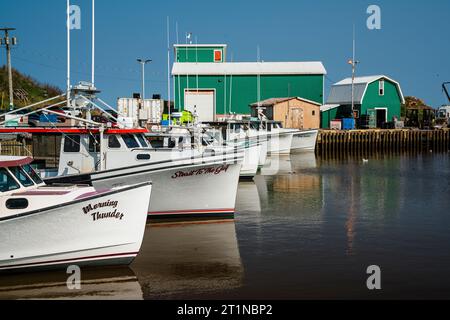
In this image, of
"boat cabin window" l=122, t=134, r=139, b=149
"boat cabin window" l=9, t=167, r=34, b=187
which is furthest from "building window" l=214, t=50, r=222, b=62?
"boat cabin window" l=9, t=167, r=34, b=187

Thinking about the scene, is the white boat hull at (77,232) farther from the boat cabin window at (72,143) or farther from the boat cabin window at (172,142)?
the boat cabin window at (172,142)

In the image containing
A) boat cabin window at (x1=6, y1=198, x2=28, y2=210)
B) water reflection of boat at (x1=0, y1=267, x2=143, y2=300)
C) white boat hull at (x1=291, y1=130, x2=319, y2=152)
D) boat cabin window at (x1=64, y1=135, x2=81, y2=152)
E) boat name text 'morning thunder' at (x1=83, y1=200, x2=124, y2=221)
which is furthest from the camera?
white boat hull at (x1=291, y1=130, x2=319, y2=152)

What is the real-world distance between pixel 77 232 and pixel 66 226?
251 millimetres

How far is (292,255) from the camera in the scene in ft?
47.3

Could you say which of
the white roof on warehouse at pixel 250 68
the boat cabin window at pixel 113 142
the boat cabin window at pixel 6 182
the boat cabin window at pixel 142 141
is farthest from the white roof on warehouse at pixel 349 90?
the boat cabin window at pixel 6 182

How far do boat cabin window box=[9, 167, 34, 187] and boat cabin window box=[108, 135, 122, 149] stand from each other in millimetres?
5212

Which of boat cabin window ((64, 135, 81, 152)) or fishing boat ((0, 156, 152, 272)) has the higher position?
boat cabin window ((64, 135, 81, 152))

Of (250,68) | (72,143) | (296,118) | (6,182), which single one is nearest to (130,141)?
(72,143)

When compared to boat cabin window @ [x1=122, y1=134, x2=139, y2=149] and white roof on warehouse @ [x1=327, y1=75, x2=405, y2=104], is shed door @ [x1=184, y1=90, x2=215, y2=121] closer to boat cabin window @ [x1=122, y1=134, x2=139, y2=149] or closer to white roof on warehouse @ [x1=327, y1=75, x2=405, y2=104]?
white roof on warehouse @ [x1=327, y1=75, x2=405, y2=104]

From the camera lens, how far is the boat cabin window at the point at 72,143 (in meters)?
18.5

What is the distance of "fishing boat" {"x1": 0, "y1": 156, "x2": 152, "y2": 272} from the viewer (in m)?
12.0

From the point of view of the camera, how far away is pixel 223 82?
5669cm

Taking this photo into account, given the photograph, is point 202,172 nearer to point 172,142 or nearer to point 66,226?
point 172,142
